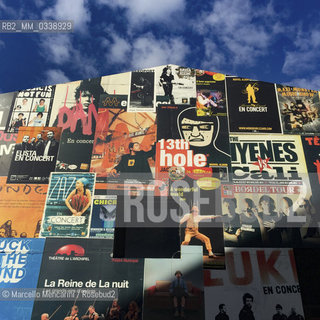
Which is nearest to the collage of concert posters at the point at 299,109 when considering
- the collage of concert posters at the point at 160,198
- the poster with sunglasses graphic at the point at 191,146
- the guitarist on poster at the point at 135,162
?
the collage of concert posters at the point at 160,198

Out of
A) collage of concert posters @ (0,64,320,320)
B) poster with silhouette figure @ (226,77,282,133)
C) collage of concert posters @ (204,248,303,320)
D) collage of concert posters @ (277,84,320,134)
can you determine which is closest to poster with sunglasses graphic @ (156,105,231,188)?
collage of concert posters @ (0,64,320,320)

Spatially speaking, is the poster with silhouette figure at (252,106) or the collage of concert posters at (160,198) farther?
the poster with silhouette figure at (252,106)

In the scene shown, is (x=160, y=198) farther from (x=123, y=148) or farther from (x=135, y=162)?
(x=123, y=148)

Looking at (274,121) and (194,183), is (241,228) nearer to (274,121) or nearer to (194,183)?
(194,183)

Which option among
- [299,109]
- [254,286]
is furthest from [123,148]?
[299,109]

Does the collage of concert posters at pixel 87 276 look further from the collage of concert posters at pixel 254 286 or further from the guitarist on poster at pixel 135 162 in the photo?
the guitarist on poster at pixel 135 162

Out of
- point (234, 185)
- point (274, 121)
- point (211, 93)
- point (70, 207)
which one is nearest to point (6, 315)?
point (70, 207)

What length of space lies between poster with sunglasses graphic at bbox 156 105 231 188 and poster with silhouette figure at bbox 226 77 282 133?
0.63 m

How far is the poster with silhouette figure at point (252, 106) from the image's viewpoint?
12305 mm

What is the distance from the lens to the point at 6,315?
9.55 metres

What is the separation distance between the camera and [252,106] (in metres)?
12.7

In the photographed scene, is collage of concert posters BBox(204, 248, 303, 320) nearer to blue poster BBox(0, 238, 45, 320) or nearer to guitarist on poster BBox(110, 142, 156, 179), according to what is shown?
guitarist on poster BBox(110, 142, 156, 179)

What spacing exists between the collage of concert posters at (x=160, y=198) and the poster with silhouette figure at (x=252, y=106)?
0.16ft

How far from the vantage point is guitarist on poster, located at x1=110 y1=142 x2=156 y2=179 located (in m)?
11.5
